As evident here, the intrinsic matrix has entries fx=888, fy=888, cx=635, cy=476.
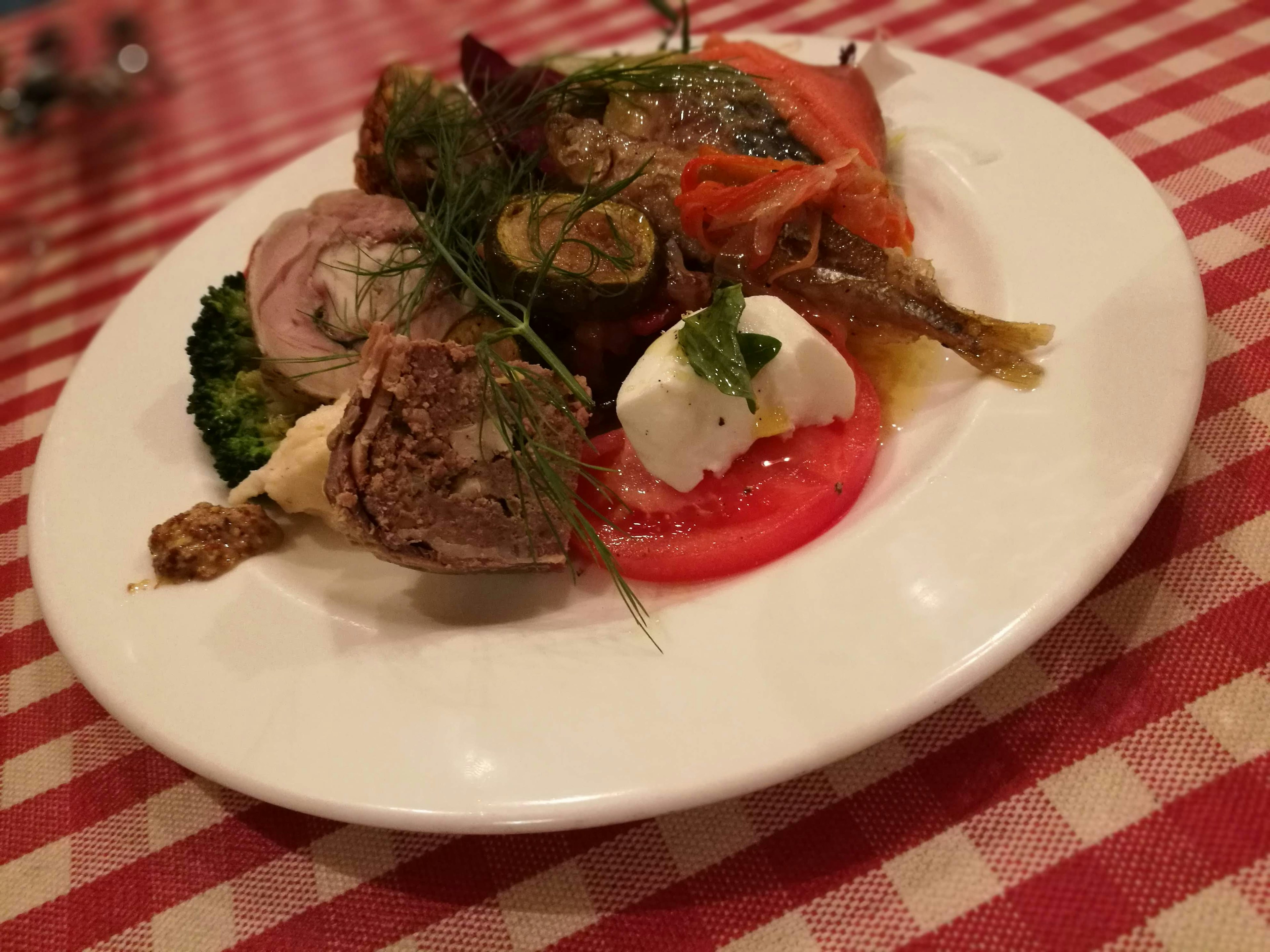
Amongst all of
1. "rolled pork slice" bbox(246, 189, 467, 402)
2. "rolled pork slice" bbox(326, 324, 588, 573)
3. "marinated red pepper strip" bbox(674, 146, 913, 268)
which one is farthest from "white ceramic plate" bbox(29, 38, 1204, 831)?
"rolled pork slice" bbox(246, 189, 467, 402)

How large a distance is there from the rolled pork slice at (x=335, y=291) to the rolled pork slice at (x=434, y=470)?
73 centimetres

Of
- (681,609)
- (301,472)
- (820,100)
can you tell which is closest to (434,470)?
(301,472)

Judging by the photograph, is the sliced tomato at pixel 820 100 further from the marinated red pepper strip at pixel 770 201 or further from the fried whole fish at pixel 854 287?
the fried whole fish at pixel 854 287

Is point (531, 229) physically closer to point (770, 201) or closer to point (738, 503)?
point (770, 201)

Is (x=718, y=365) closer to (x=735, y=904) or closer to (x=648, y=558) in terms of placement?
(x=648, y=558)

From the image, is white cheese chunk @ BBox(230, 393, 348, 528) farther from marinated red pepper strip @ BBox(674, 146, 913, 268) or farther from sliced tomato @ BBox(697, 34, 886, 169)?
sliced tomato @ BBox(697, 34, 886, 169)

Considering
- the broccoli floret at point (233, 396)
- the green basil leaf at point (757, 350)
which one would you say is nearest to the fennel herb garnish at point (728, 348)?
the green basil leaf at point (757, 350)

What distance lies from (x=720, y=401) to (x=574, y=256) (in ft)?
2.35

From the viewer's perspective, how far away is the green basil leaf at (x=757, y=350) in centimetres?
220

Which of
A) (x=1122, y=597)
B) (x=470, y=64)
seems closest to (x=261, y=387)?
(x=470, y=64)

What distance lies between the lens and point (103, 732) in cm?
222

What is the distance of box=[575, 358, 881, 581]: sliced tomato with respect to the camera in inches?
84.0

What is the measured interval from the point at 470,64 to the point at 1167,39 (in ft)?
9.26

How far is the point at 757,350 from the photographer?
2.21 meters
